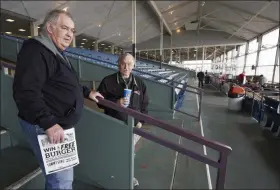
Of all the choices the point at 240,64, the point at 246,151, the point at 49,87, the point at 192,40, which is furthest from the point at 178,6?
the point at 49,87

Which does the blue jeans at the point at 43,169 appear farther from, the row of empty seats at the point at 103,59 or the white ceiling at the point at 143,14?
the white ceiling at the point at 143,14

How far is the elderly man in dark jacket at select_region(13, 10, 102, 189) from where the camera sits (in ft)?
3.57

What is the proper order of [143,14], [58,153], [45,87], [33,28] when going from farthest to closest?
[143,14] < [33,28] < [58,153] < [45,87]

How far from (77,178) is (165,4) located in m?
13.8

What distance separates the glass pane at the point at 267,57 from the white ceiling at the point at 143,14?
1791 millimetres

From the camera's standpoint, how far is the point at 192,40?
23453 mm

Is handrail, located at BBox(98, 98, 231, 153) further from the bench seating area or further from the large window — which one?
the large window

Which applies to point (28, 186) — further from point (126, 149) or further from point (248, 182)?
point (248, 182)

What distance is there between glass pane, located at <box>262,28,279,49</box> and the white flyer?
1883 centimetres

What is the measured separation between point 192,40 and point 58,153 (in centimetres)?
2394

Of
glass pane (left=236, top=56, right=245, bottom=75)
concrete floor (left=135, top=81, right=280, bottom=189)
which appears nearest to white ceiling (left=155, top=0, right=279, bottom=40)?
glass pane (left=236, top=56, right=245, bottom=75)

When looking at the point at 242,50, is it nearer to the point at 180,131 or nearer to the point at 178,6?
the point at 178,6

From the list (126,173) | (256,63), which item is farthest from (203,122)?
(256,63)

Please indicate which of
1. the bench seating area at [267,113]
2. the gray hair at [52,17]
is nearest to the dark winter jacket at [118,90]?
the gray hair at [52,17]
